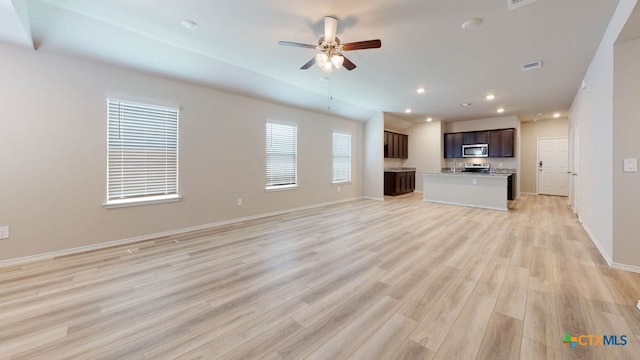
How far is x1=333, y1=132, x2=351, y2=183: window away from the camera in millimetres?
7254

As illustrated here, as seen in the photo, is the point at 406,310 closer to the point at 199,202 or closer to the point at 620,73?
the point at 620,73

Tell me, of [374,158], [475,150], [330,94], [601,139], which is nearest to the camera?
[601,139]

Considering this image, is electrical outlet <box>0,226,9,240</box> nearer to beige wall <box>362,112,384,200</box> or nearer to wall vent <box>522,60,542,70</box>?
beige wall <box>362,112,384,200</box>

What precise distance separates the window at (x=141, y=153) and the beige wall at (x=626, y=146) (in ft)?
18.8

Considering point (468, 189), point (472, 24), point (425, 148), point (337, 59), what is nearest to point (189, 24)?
point (337, 59)

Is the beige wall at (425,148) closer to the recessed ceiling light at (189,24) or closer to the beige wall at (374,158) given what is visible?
the beige wall at (374,158)

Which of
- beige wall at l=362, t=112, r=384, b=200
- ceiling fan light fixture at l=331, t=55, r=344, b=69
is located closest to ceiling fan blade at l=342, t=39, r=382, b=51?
ceiling fan light fixture at l=331, t=55, r=344, b=69

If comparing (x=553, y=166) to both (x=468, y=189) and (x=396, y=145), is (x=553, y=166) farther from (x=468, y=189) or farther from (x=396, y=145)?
(x=396, y=145)

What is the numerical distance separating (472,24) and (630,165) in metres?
2.20

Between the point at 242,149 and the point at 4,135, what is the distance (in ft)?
9.78

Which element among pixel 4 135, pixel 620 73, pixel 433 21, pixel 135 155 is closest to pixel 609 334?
pixel 620 73

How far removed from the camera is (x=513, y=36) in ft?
10.2

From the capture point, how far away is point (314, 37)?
318 centimetres

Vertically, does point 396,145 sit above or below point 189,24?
below
